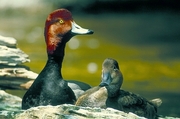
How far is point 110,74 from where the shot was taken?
6254mm

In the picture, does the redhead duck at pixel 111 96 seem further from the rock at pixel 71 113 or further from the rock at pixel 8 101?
the rock at pixel 8 101

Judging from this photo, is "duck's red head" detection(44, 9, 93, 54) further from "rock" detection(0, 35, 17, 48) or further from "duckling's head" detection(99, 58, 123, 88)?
"rock" detection(0, 35, 17, 48)

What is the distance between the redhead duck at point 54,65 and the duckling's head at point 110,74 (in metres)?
0.36

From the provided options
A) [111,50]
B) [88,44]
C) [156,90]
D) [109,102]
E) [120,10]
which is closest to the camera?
[109,102]

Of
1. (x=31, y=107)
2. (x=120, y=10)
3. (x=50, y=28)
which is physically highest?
(x=120, y=10)

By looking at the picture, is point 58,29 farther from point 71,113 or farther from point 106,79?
point 71,113

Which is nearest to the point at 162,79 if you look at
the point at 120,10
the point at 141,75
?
the point at 141,75

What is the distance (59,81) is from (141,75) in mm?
4726

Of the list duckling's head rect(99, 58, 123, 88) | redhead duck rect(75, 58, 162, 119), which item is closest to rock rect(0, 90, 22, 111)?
redhead duck rect(75, 58, 162, 119)

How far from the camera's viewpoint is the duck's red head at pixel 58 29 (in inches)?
248

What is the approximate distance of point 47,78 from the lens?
6.46 meters

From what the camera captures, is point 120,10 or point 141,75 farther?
point 120,10

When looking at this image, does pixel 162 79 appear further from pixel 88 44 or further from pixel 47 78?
pixel 47 78

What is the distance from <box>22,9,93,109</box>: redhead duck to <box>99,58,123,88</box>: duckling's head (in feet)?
1.17
